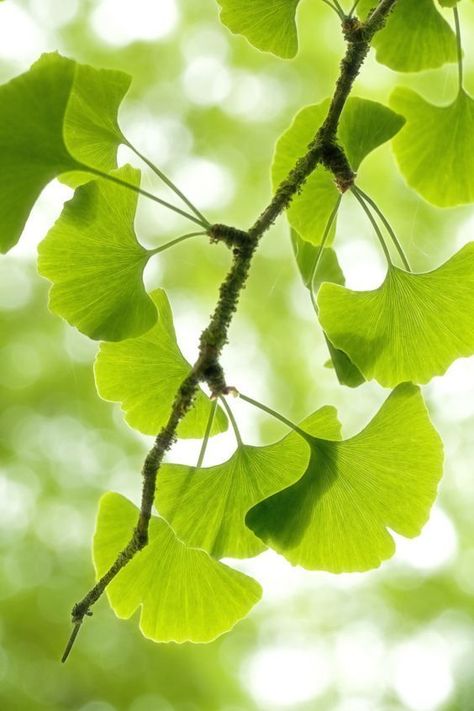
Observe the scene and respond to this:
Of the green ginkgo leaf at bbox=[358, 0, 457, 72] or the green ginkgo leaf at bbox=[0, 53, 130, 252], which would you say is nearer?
the green ginkgo leaf at bbox=[0, 53, 130, 252]

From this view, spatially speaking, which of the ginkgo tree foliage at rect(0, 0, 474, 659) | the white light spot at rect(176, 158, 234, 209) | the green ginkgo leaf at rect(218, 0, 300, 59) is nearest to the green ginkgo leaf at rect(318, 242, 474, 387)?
the ginkgo tree foliage at rect(0, 0, 474, 659)

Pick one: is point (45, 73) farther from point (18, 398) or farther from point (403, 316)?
point (18, 398)

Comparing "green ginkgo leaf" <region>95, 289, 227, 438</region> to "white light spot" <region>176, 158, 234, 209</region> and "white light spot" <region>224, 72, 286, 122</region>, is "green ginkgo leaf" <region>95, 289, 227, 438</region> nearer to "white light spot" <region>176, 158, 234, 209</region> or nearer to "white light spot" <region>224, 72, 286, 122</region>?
"white light spot" <region>176, 158, 234, 209</region>

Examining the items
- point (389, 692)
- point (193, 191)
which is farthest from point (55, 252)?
point (389, 692)

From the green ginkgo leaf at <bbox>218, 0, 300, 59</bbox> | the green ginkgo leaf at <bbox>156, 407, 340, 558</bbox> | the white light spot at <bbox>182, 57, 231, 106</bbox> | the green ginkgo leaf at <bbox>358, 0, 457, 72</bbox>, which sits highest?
the white light spot at <bbox>182, 57, 231, 106</bbox>

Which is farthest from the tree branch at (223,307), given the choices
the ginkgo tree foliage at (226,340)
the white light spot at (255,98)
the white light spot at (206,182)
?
the white light spot at (255,98)

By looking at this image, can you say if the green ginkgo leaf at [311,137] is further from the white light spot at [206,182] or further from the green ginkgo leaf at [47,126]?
the white light spot at [206,182]

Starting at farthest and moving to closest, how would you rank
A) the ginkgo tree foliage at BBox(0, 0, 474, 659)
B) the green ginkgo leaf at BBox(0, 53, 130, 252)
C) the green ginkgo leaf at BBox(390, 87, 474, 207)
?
the green ginkgo leaf at BBox(390, 87, 474, 207)
the ginkgo tree foliage at BBox(0, 0, 474, 659)
the green ginkgo leaf at BBox(0, 53, 130, 252)
